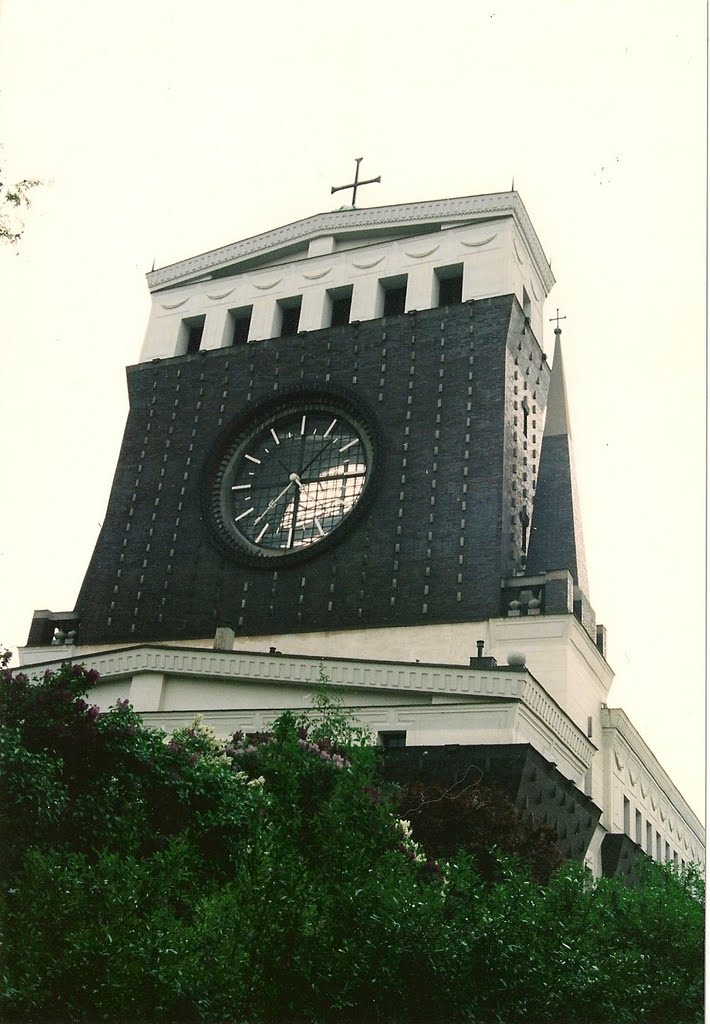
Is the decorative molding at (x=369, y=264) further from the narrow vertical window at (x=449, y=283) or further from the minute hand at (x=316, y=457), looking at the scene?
the minute hand at (x=316, y=457)

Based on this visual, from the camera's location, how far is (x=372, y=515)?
46.3m

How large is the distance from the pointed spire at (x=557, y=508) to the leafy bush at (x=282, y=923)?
79.6 feet

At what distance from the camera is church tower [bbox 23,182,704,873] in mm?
38312

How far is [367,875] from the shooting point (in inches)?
759

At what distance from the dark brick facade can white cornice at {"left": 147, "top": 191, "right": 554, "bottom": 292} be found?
14.7 feet

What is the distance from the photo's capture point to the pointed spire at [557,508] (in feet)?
154

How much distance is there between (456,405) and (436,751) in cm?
1618

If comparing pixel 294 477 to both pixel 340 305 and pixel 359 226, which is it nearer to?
pixel 340 305

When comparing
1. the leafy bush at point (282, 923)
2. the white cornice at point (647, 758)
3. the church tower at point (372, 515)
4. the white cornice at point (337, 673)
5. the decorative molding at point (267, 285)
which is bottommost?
the leafy bush at point (282, 923)

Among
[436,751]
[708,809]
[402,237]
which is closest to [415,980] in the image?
[708,809]

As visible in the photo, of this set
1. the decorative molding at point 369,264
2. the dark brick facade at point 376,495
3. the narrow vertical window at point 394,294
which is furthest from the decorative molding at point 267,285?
the narrow vertical window at point 394,294

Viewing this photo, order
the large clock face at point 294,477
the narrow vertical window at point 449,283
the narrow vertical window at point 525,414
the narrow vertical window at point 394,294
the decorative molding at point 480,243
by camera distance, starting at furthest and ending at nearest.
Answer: the narrow vertical window at point 394,294
the narrow vertical window at point 449,283
the decorative molding at point 480,243
the narrow vertical window at point 525,414
the large clock face at point 294,477

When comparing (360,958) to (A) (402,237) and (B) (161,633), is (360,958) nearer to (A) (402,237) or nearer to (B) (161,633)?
(B) (161,633)

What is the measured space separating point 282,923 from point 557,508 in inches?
1257
